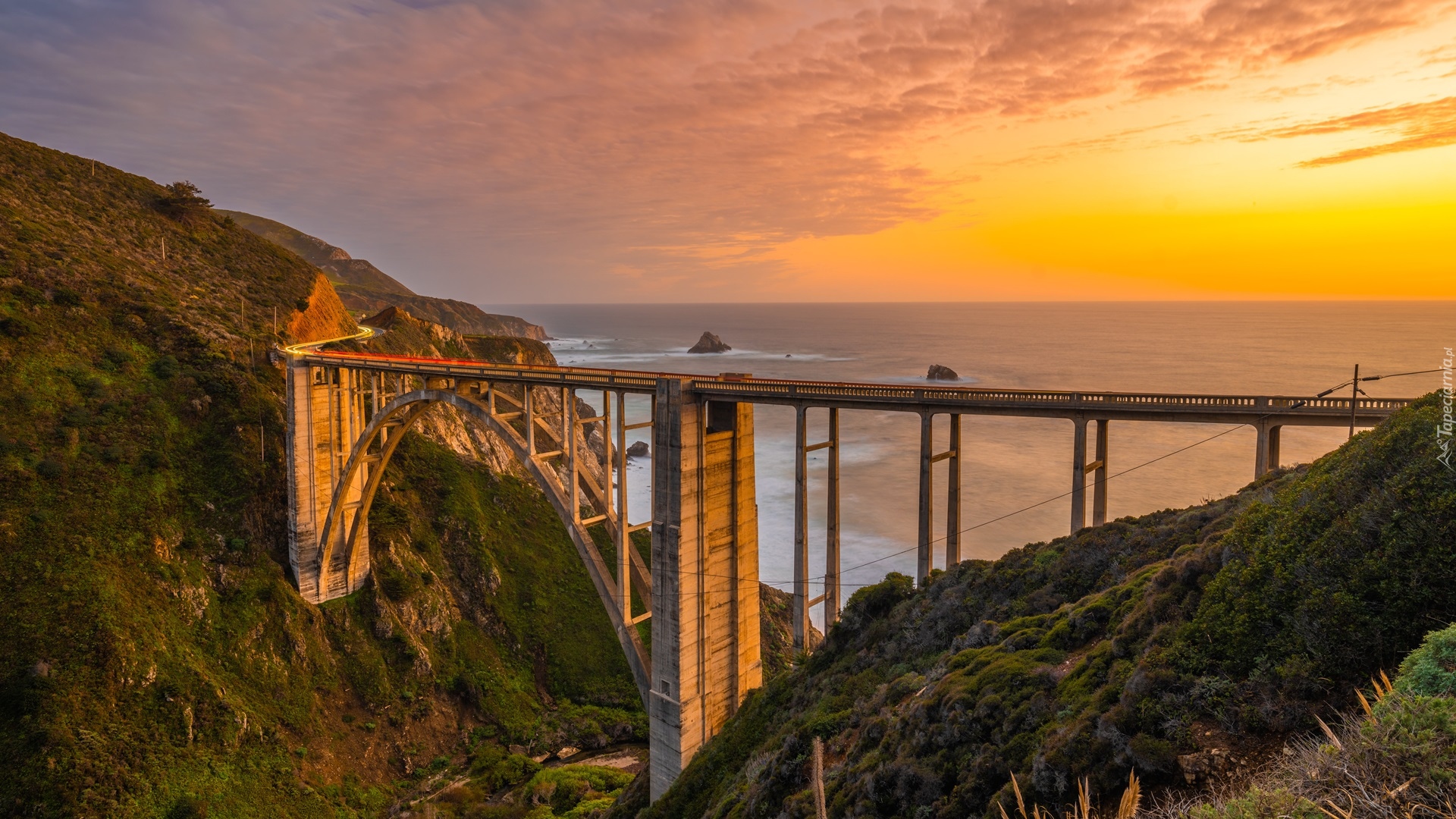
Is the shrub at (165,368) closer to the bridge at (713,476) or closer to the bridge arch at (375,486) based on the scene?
the bridge arch at (375,486)

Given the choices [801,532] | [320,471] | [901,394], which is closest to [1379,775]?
[901,394]

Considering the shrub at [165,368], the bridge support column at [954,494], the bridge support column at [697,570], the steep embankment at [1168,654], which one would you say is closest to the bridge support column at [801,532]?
the bridge support column at [697,570]

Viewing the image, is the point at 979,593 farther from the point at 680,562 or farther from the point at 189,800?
the point at 189,800

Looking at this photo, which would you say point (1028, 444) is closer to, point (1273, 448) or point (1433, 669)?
point (1273, 448)

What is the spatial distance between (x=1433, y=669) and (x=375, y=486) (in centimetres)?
3808

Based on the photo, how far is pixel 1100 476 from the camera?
19.5m

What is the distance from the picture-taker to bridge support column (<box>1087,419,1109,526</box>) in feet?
59.5

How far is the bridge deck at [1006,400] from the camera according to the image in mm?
16141

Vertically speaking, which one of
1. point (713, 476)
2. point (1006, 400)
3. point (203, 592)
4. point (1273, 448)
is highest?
point (1006, 400)

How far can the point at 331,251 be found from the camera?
538 ft

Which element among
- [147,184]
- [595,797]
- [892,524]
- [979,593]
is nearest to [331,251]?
[147,184]

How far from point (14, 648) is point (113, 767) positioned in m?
5.65

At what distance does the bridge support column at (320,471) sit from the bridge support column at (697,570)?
66.9ft

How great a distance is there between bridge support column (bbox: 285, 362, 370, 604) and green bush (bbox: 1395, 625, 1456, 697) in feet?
125
